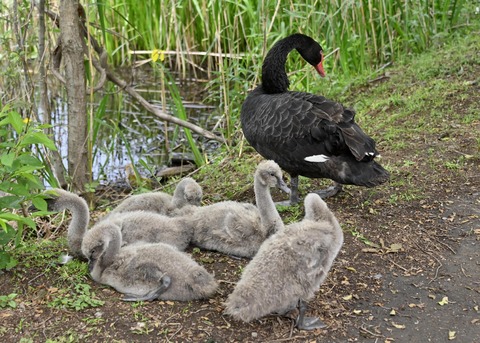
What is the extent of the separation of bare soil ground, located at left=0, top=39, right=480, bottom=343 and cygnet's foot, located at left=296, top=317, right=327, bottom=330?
3 cm

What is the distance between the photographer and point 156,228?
4.48 metres

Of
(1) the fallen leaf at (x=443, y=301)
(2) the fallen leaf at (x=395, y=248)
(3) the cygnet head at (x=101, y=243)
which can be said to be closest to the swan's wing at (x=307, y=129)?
(2) the fallen leaf at (x=395, y=248)

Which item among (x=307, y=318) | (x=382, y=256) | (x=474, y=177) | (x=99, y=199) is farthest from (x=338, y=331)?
(x=99, y=199)

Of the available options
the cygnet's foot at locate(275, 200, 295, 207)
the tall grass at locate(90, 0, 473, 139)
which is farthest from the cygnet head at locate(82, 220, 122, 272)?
the tall grass at locate(90, 0, 473, 139)

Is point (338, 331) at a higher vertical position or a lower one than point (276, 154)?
lower

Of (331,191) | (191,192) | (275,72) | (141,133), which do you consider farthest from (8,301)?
(141,133)

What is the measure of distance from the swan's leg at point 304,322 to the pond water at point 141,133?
11.4 ft

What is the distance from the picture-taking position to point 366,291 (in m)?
4.14

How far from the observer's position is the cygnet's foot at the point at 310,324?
3.71 m

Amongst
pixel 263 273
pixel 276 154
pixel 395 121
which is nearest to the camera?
pixel 263 273

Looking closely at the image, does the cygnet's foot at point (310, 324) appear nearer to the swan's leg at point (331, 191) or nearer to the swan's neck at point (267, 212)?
the swan's neck at point (267, 212)

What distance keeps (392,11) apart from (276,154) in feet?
14.9

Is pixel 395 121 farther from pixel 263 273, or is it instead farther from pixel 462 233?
pixel 263 273

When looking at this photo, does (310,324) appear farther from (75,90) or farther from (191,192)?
(75,90)
